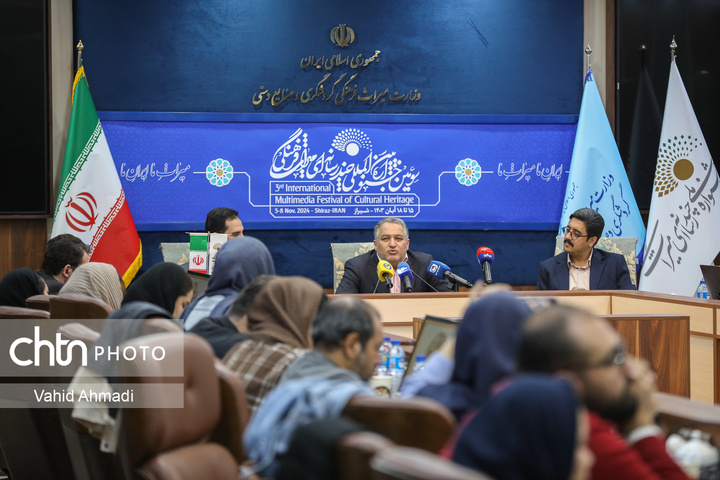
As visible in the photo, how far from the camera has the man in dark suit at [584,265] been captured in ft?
16.4

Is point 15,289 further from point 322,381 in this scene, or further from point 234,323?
point 322,381

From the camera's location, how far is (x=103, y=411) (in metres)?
2.21

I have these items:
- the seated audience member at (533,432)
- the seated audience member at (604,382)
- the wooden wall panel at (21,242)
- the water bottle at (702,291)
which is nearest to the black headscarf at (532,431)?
the seated audience member at (533,432)

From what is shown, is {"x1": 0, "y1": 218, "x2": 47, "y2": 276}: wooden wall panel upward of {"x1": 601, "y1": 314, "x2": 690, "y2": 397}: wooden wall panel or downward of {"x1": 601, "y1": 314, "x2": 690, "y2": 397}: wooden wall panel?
upward

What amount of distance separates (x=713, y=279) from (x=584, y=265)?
93 centimetres

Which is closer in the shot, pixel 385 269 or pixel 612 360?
pixel 612 360

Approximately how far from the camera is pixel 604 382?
1.33 m

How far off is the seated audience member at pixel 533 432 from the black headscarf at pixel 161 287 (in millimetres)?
2358

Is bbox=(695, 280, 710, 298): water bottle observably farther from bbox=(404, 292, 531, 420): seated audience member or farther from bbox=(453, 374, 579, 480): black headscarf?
bbox=(453, 374, 579, 480): black headscarf

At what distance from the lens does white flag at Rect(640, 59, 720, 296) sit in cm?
625

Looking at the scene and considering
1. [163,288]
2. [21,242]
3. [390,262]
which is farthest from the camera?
[21,242]

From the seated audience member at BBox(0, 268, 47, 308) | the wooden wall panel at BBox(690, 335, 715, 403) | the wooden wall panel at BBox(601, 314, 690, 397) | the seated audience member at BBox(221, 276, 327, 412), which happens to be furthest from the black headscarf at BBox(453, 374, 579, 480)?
the seated audience member at BBox(0, 268, 47, 308)

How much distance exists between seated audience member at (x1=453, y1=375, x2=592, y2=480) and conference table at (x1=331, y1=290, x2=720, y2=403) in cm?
180

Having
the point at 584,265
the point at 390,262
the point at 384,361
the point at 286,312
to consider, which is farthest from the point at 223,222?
the point at 286,312
